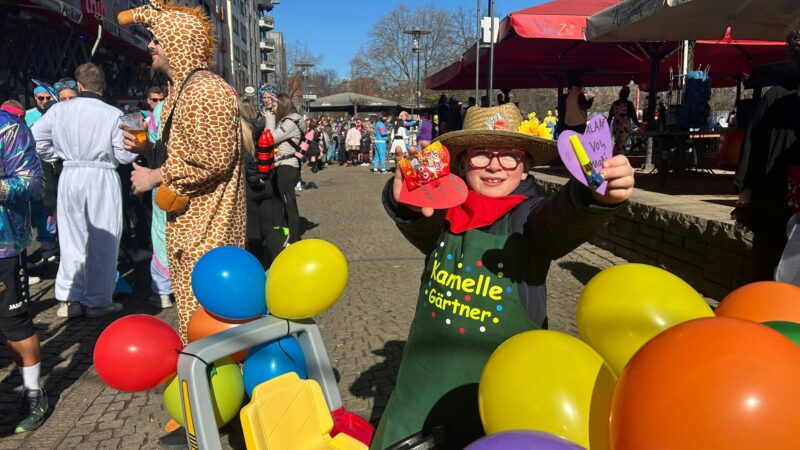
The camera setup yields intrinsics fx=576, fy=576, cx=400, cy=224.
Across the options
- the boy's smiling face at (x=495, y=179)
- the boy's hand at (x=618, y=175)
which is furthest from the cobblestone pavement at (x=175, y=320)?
the boy's hand at (x=618, y=175)

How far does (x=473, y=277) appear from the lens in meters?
1.88

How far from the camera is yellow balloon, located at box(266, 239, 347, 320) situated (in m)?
2.33

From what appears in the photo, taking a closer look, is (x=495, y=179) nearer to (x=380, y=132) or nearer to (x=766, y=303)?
(x=766, y=303)

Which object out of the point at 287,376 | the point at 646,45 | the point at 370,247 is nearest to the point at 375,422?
the point at 287,376

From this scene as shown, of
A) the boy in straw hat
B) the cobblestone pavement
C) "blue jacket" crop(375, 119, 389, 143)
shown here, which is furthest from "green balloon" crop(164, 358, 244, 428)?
"blue jacket" crop(375, 119, 389, 143)

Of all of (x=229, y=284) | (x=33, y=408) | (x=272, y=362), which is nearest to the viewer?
(x=229, y=284)

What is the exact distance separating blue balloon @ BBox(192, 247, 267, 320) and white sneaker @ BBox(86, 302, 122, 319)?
282 cm

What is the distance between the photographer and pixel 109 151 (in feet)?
15.3

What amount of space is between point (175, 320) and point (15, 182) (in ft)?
6.79

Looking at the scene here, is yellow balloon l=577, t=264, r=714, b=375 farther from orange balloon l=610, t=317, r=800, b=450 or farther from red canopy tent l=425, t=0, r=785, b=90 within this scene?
red canopy tent l=425, t=0, r=785, b=90

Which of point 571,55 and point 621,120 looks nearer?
point 621,120

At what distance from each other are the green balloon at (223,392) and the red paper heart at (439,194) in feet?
3.98

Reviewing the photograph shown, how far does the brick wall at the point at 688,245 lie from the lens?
14.0 feet

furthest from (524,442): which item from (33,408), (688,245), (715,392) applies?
(688,245)
